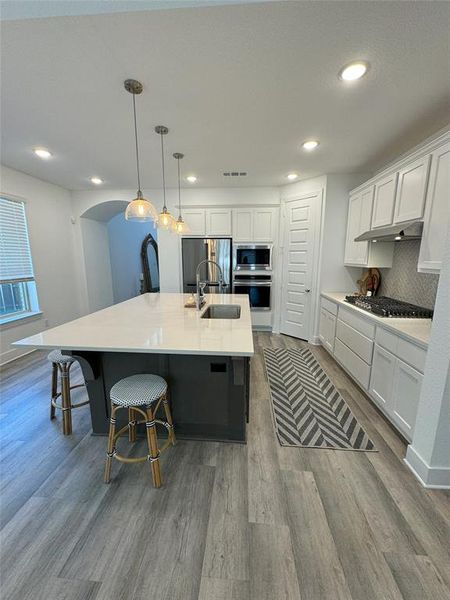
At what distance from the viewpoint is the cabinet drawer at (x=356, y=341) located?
2.31 m

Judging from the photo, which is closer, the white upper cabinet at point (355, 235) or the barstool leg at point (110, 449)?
the barstool leg at point (110, 449)

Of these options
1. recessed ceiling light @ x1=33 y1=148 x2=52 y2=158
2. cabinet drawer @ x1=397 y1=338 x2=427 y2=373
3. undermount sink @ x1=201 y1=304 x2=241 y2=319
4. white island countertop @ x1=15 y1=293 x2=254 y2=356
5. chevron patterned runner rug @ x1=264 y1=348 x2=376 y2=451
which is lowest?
chevron patterned runner rug @ x1=264 y1=348 x2=376 y2=451

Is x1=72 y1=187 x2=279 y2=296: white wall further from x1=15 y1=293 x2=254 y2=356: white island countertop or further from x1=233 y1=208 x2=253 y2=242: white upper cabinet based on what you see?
x1=15 y1=293 x2=254 y2=356: white island countertop

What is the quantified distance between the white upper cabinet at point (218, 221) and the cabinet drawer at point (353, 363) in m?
2.66

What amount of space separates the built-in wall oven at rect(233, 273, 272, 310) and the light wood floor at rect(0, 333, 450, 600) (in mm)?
2737

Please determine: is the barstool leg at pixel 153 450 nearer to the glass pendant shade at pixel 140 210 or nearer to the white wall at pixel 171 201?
the glass pendant shade at pixel 140 210

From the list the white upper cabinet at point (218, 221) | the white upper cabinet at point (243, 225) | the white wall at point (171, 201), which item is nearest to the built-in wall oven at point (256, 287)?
the white upper cabinet at point (243, 225)

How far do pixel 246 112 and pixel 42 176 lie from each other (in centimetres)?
349

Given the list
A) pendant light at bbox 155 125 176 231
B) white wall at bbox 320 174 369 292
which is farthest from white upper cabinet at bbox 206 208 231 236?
white wall at bbox 320 174 369 292

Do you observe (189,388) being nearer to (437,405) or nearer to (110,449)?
(110,449)

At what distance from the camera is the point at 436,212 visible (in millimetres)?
1890

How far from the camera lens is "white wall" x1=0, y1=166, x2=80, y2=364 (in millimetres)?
3287

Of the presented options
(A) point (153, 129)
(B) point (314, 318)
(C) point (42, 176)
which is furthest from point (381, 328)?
(C) point (42, 176)

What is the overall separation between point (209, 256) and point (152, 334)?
292 cm
